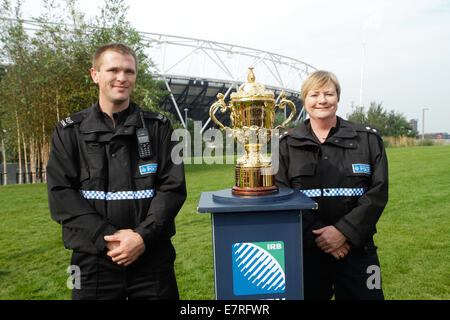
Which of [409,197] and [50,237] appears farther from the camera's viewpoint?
[409,197]

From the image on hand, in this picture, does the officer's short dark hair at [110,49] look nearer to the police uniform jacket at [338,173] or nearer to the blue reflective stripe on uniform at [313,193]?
the police uniform jacket at [338,173]

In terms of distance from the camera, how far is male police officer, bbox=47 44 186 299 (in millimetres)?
2047

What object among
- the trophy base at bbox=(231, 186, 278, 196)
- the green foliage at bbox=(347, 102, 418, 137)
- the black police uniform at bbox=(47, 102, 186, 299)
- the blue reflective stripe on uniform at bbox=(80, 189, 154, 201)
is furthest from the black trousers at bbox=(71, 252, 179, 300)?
the green foliage at bbox=(347, 102, 418, 137)

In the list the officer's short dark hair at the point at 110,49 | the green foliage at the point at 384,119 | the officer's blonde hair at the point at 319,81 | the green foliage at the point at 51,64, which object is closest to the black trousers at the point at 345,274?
the officer's blonde hair at the point at 319,81

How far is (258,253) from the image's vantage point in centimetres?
182

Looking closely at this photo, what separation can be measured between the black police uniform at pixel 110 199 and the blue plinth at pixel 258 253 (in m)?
0.48

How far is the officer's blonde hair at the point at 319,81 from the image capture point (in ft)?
7.45

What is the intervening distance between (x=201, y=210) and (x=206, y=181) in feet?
43.5

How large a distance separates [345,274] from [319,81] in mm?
1296

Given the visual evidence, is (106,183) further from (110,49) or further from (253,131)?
(253,131)

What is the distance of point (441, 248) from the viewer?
5047 mm

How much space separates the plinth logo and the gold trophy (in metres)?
0.34
